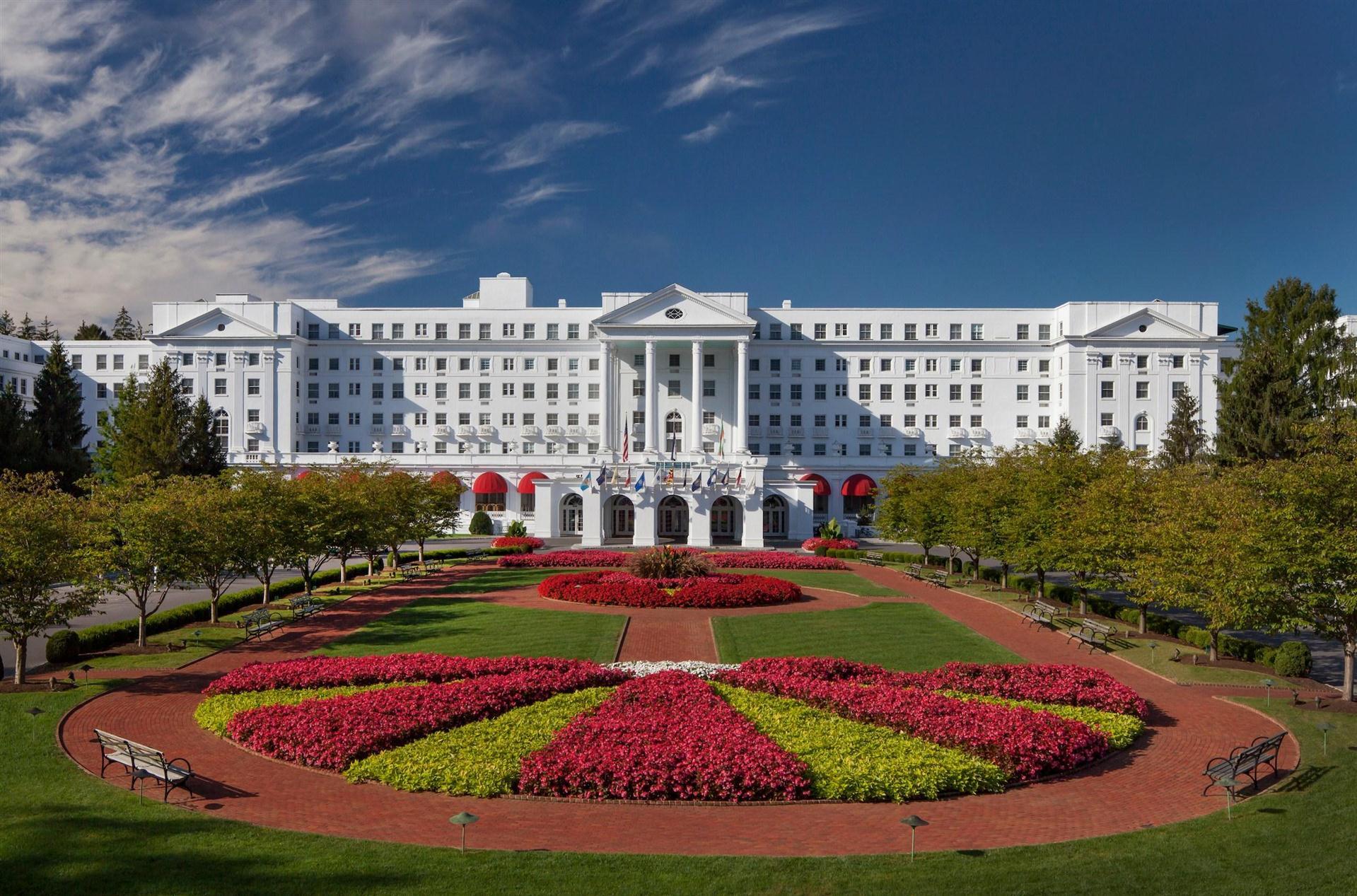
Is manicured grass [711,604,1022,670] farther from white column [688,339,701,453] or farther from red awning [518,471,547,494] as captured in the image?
red awning [518,471,547,494]

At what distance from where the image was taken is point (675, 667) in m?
26.5

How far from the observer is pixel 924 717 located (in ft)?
64.8

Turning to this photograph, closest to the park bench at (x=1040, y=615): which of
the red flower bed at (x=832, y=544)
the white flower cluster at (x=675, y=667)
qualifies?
the white flower cluster at (x=675, y=667)

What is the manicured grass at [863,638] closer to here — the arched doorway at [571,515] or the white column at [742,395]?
the arched doorway at [571,515]

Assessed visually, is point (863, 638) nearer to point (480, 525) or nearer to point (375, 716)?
point (375, 716)

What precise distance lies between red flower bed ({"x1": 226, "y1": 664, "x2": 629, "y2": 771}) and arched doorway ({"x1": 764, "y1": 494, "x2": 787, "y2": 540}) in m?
54.8

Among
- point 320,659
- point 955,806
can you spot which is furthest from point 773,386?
point 955,806

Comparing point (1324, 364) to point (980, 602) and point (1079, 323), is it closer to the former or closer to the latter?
point (980, 602)

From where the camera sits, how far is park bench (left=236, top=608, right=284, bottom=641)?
3153 cm

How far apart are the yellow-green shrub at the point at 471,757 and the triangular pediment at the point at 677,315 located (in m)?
61.8

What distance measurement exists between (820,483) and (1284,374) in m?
40.3

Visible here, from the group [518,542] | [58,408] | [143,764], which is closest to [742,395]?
[518,542]

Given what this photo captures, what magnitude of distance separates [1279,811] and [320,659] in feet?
77.0

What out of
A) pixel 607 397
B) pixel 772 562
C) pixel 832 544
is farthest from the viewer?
pixel 607 397
